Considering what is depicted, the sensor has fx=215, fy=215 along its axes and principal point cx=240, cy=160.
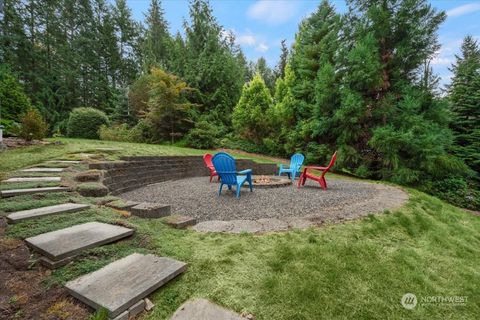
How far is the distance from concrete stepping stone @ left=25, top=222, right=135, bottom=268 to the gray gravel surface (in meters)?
1.17

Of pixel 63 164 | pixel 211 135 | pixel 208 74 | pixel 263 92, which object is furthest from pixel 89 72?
pixel 63 164

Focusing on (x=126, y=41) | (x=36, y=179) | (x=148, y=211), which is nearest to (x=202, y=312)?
(x=148, y=211)

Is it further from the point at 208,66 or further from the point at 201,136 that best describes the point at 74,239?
the point at 208,66

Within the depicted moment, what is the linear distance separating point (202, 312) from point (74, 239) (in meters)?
1.13

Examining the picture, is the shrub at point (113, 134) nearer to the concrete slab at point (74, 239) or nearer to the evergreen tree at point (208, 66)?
the evergreen tree at point (208, 66)

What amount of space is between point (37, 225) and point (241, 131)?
11833 mm

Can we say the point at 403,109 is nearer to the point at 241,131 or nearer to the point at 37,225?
the point at 241,131

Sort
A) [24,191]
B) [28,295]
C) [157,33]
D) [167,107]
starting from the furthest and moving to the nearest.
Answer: [157,33]
[167,107]
[24,191]
[28,295]

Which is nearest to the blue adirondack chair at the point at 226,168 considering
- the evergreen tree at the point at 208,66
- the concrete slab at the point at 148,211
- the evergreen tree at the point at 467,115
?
the concrete slab at the point at 148,211

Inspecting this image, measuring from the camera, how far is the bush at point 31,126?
5594 mm

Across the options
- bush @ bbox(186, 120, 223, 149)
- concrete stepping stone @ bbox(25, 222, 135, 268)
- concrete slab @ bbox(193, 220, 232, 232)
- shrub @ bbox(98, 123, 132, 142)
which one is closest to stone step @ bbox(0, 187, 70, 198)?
concrete stepping stone @ bbox(25, 222, 135, 268)

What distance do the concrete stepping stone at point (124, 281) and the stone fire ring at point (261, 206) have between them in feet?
2.75

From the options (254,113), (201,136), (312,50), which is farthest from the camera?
(254,113)

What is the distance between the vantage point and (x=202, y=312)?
1.16 meters
